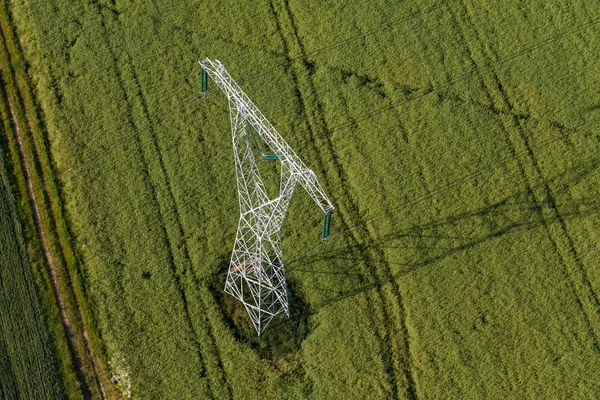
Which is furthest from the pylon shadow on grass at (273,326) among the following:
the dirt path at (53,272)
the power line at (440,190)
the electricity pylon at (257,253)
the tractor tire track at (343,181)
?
the dirt path at (53,272)

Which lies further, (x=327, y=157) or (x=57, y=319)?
(x=327, y=157)

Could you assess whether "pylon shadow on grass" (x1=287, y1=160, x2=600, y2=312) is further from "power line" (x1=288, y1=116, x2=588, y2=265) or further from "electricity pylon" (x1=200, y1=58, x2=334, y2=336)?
"electricity pylon" (x1=200, y1=58, x2=334, y2=336)

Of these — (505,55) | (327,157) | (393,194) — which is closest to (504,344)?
(393,194)

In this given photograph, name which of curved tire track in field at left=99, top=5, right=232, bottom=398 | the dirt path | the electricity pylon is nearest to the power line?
the electricity pylon

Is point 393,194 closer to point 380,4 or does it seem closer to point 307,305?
point 307,305

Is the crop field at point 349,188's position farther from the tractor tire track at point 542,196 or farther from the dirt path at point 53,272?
the dirt path at point 53,272

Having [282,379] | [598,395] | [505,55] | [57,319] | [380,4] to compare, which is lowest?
[598,395]

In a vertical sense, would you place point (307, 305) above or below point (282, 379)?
above
